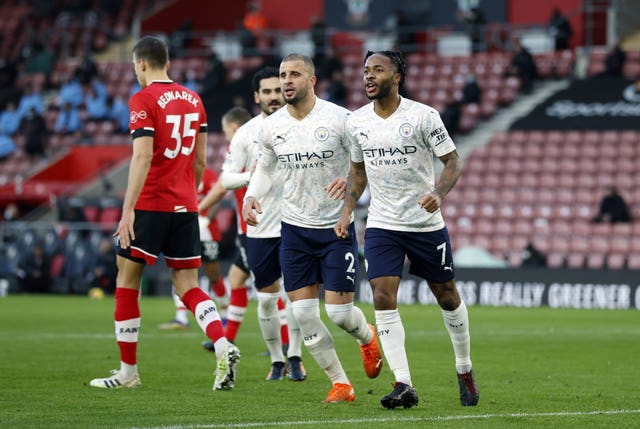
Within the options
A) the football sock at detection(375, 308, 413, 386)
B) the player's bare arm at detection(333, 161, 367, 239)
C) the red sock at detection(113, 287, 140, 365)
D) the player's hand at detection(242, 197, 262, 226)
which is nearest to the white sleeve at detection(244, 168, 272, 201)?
the player's hand at detection(242, 197, 262, 226)

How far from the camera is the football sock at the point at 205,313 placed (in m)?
9.59

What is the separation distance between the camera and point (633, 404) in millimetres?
8938

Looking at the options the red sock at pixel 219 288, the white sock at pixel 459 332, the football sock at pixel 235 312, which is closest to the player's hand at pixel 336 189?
the white sock at pixel 459 332

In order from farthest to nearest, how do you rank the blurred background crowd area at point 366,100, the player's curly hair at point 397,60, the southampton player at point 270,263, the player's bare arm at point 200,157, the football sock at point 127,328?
the blurred background crowd area at point 366,100 < the southampton player at point 270,263 < the player's bare arm at point 200,157 < the football sock at point 127,328 < the player's curly hair at point 397,60

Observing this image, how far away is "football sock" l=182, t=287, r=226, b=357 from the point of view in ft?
31.5

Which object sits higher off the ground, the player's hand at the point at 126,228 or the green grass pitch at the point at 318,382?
the player's hand at the point at 126,228

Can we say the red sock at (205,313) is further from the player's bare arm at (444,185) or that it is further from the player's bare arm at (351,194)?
the player's bare arm at (444,185)

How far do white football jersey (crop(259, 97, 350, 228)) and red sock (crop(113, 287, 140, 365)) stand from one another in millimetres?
1424

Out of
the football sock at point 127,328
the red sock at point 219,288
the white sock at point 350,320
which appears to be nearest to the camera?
the white sock at point 350,320

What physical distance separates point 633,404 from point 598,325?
29.3 ft

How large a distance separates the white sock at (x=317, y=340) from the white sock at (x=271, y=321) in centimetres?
170

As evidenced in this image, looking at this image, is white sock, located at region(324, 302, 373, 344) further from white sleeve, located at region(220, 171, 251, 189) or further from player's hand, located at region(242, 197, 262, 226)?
white sleeve, located at region(220, 171, 251, 189)

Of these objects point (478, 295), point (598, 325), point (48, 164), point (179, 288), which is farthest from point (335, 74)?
point (179, 288)

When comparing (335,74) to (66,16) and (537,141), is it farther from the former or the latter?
(66,16)
